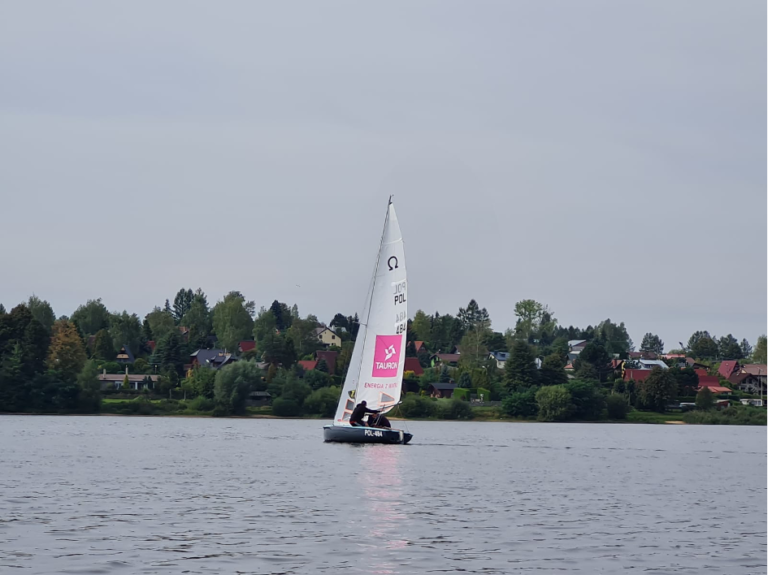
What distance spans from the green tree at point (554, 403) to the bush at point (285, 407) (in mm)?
28702

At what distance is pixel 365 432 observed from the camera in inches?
2443

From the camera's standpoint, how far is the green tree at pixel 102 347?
174 m

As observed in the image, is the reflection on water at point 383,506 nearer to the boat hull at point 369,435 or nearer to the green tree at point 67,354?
the boat hull at point 369,435

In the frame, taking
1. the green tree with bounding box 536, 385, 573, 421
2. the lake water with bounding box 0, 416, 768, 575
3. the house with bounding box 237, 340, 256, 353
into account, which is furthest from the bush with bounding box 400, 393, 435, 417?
the house with bounding box 237, 340, 256, 353

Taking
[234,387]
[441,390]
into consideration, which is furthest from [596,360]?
[234,387]

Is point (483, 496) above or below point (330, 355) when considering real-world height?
below

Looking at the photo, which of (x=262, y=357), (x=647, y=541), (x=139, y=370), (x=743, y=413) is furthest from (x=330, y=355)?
(x=647, y=541)

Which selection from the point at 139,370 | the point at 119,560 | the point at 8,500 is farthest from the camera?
the point at 139,370

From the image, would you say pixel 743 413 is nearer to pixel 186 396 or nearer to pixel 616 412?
pixel 616 412

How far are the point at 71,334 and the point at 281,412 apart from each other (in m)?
29.5

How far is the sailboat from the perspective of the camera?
64312 mm

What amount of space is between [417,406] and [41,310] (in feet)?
299

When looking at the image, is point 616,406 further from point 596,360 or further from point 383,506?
point 383,506

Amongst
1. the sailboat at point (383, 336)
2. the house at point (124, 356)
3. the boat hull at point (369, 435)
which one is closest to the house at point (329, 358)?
the house at point (124, 356)
